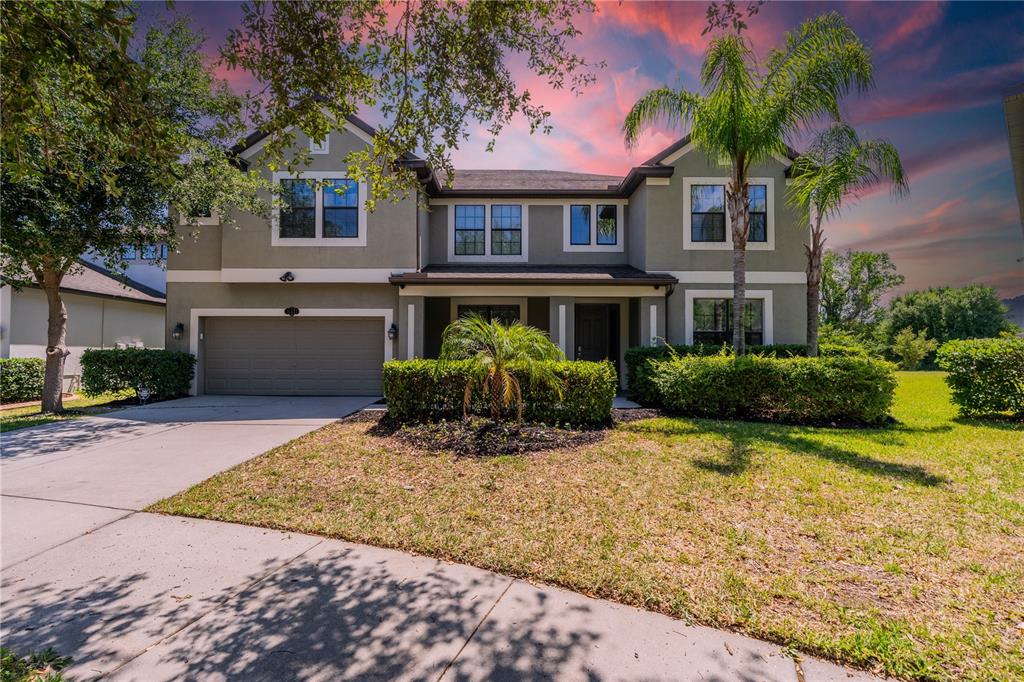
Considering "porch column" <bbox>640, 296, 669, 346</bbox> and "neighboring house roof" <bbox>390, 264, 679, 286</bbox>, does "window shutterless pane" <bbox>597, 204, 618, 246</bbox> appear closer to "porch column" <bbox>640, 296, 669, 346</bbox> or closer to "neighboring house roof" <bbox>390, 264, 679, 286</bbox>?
"neighboring house roof" <bbox>390, 264, 679, 286</bbox>

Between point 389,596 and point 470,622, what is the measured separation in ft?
2.08

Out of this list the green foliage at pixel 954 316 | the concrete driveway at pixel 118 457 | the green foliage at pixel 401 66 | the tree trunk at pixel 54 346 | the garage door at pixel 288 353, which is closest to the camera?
the concrete driveway at pixel 118 457

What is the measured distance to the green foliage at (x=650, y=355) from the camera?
10.1 meters

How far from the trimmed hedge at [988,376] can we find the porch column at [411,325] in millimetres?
12035

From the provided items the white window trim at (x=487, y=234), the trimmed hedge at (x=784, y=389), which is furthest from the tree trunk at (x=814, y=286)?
the white window trim at (x=487, y=234)

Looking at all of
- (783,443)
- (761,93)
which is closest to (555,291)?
(761,93)

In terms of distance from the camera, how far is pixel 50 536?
12.5 ft

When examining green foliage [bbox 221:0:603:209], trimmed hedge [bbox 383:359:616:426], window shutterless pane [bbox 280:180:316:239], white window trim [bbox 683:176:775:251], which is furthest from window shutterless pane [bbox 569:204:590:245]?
green foliage [bbox 221:0:603:209]

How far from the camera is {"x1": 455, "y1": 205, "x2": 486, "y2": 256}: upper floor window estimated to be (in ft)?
44.9

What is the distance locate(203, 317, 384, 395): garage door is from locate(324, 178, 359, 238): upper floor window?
2.46m

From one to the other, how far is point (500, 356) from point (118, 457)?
18.7ft

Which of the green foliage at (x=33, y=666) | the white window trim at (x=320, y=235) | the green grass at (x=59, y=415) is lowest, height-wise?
the green foliage at (x=33, y=666)

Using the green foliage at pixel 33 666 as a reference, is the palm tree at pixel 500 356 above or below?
above

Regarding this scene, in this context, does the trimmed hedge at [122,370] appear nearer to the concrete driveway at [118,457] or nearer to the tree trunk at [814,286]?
the concrete driveway at [118,457]
